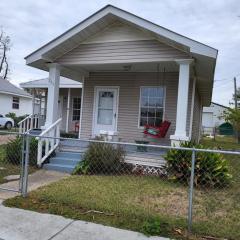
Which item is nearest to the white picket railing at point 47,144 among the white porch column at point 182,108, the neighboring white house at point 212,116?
the white porch column at point 182,108

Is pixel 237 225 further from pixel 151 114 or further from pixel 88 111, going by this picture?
pixel 88 111

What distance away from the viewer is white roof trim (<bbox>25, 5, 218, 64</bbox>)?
8.07 metres

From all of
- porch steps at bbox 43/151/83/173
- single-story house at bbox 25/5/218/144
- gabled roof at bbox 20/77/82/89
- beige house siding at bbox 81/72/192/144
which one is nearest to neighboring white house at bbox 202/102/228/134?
gabled roof at bbox 20/77/82/89

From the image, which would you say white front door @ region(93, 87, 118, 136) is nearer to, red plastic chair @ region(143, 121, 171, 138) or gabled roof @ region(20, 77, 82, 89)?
red plastic chair @ region(143, 121, 171, 138)

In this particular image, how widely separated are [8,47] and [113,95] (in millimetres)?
41919

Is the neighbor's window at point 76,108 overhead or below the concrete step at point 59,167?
overhead

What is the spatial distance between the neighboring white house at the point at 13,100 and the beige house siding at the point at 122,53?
70.7 feet

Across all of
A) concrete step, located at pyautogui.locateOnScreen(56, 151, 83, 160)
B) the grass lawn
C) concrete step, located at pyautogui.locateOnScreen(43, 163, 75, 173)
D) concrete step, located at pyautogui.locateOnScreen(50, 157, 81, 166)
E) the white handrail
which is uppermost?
the white handrail

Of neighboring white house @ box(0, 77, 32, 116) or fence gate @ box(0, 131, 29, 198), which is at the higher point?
neighboring white house @ box(0, 77, 32, 116)

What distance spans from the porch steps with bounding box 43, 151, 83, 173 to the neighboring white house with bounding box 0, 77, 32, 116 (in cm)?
2204

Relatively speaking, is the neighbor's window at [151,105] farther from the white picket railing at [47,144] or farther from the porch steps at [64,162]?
the white picket railing at [47,144]

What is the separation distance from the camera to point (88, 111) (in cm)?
1207

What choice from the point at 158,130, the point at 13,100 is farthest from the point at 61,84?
the point at 13,100

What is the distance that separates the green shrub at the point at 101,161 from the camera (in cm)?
841
